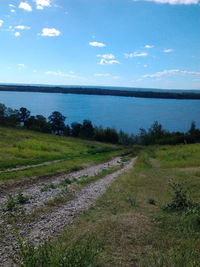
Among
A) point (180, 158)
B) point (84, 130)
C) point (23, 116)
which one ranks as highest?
point (180, 158)

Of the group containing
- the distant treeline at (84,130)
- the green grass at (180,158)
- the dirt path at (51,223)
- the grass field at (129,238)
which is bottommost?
the distant treeline at (84,130)

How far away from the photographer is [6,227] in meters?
10.8

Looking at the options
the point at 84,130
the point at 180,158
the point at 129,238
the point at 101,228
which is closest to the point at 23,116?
the point at 84,130

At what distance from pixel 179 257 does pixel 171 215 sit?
4604 mm

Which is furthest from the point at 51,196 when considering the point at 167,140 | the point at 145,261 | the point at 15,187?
the point at 167,140

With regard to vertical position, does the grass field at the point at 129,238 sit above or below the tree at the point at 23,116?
above

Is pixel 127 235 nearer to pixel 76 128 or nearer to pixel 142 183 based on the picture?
pixel 142 183

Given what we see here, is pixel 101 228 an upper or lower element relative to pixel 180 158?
upper

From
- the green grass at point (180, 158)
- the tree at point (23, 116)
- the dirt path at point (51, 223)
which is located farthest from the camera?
the tree at point (23, 116)

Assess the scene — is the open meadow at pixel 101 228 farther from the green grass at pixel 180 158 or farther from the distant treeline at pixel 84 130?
the distant treeline at pixel 84 130

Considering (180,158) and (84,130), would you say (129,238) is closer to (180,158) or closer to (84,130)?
(180,158)

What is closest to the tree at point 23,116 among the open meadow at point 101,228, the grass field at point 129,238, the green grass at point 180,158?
the green grass at point 180,158

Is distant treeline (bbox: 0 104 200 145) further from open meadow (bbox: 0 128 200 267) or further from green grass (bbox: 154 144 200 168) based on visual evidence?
open meadow (bbox: 0 128 200 267)

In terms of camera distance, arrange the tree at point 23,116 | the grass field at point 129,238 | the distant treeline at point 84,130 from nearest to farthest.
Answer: the grass field at point 129,238 < the distant treeline at point 84,130 < the tree at point 23,116
